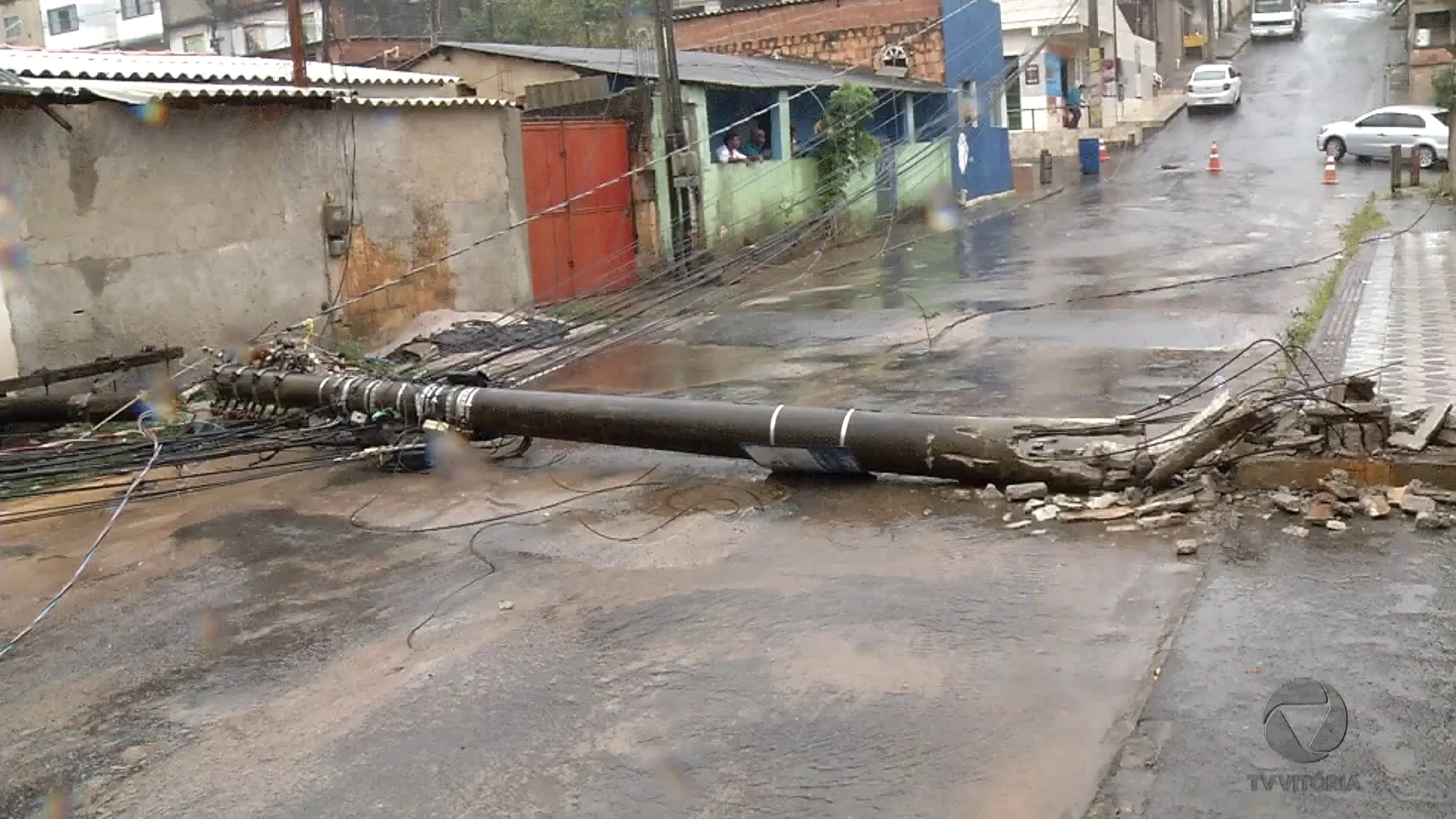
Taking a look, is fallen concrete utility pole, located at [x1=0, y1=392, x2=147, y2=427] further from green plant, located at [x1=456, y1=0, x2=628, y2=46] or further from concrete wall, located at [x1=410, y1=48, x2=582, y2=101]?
green plant, located at [x1=456, y1=0, x2=628, y2=46]

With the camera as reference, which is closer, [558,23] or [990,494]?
[990,494]

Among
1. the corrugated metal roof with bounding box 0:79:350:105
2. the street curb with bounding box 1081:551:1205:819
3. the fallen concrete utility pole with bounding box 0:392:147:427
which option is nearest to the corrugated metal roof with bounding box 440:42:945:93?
the corrugated metal roof with bounding box 0:79:350:105

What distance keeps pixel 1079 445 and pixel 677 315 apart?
9318 mm

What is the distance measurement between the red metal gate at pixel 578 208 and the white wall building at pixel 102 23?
37803 mm

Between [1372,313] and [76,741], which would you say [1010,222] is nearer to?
[1372,313]

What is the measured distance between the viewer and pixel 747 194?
74.6ft

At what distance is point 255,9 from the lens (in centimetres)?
4628

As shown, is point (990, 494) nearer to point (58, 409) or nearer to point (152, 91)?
point (58, 409)

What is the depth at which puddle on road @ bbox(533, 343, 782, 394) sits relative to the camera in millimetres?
11953

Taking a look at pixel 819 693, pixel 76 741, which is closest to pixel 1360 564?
pixel 819 693

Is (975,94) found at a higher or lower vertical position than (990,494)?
higher

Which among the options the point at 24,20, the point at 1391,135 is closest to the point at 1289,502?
the point at 1391,135

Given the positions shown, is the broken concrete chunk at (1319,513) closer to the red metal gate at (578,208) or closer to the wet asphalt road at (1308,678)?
the wet asphalt road at (1308,678)

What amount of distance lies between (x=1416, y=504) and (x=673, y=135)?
14.4 meters
